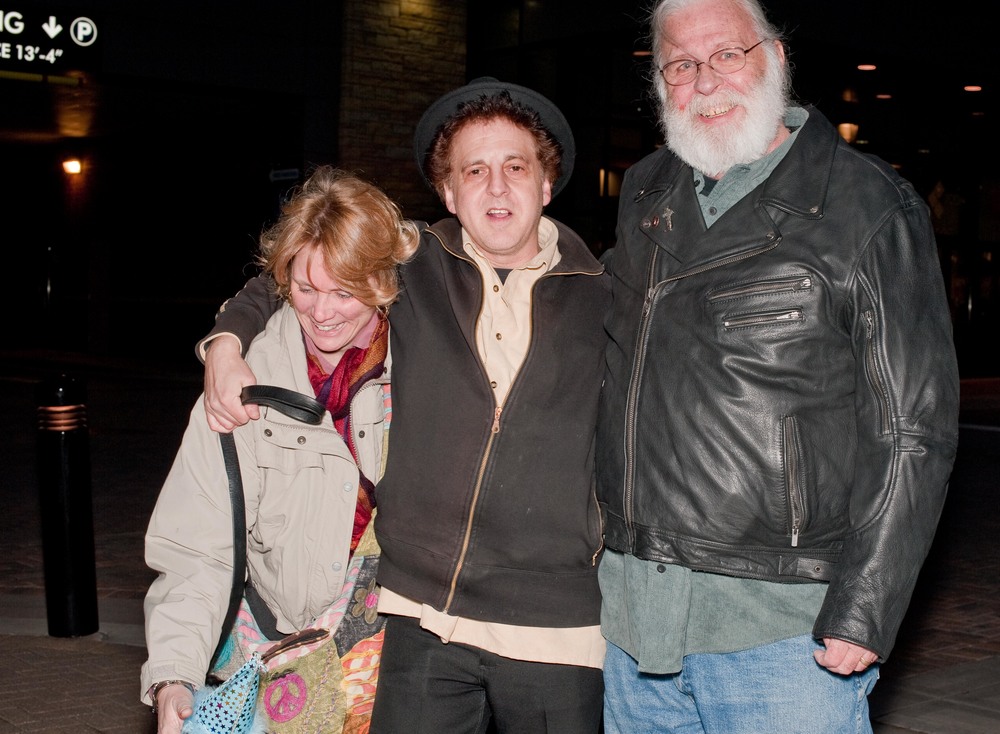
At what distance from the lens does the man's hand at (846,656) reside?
242cm

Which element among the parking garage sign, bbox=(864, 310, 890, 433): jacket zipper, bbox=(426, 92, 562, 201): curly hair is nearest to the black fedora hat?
bbox=(426, 92, 562, 201): curly hair

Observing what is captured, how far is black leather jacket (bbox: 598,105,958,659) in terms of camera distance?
2.42m

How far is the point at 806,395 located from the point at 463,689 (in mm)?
1058

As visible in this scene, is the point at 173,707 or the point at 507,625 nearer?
the point at 173,707

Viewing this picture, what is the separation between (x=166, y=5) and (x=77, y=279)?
14493 millimetres

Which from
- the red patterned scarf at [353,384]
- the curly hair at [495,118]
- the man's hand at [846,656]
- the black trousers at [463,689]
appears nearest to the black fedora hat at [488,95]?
the curly hair at [495,118]

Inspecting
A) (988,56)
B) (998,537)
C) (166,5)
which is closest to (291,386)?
(998,537)

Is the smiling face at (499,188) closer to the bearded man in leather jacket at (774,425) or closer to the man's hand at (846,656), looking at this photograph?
the bearded man in leather jacket at (774,425)

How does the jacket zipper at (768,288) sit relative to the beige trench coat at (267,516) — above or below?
above

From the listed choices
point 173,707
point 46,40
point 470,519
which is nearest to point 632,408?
point 470,519

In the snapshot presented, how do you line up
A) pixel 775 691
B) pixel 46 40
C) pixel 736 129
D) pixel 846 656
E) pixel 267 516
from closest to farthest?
1. pixel 846 656
2. pixel 775 691
3. pixel 736 129
4. pixel 267 516
5. pixel 46 40

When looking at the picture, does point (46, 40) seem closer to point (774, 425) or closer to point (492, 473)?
point (492, 473)

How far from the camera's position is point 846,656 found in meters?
2.43

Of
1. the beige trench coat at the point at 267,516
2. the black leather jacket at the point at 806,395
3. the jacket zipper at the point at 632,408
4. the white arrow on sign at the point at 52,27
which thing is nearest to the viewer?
the black leather jacket at the point at 806,395
